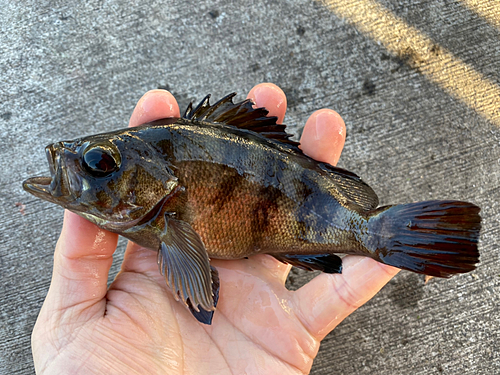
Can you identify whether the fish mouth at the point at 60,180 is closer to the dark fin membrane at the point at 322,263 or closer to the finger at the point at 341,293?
the dark fin membrane at the point at 322,263

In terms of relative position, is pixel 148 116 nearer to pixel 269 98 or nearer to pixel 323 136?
pixel 269 98

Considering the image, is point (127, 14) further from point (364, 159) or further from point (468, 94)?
point (468, 94)

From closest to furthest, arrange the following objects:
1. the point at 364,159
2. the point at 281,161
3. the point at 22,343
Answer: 1. the point at 281,161
2. the point at 22,343
3. the point at 364,159

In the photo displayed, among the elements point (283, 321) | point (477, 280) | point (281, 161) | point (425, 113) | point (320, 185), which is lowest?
point (477, 280)

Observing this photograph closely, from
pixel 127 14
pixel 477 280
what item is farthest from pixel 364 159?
pixel 127 14

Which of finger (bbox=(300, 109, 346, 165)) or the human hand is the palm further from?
finger (bbox=(300, 109, 346, 165))

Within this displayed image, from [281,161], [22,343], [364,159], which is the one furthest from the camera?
[364,159]

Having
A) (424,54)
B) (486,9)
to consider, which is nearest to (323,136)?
(424,54)
